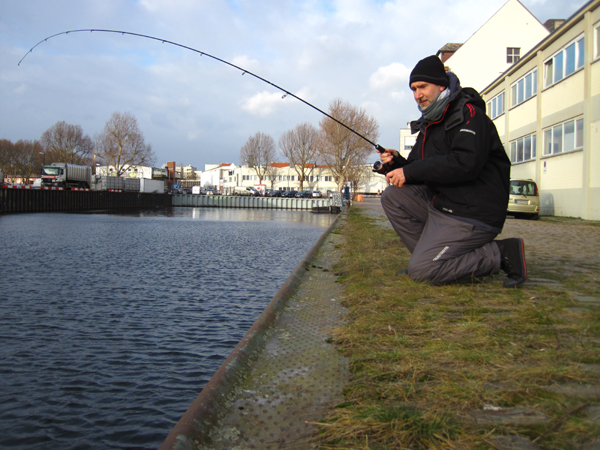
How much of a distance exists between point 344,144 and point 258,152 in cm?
3575

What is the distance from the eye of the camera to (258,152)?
3775 inches

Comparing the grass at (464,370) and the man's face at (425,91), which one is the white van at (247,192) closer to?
the man's face at (425,91)

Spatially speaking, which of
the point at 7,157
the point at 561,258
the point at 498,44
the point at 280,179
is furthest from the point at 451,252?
the point at 280,179

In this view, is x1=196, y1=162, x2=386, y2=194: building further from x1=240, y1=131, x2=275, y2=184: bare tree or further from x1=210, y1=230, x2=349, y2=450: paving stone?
x1=210, y1=230, x2=349, y2=450: paving stone

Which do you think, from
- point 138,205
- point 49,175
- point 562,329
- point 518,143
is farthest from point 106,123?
point 562,329

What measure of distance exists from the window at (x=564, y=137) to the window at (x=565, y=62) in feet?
6.29

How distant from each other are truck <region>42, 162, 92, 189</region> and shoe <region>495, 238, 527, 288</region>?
4666 cm

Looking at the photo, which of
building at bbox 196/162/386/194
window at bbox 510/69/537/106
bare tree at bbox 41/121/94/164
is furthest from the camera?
building at bbox 196/162/386/194

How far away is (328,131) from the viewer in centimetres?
6216

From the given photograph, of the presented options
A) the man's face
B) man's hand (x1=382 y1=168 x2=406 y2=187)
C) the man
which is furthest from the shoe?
the man's face

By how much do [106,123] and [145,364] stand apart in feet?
255

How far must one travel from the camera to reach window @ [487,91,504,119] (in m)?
27.9

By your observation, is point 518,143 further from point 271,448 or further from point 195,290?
point 271,448

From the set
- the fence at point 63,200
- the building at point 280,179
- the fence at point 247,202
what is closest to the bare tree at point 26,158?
the building at point 280,179
